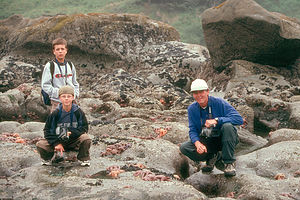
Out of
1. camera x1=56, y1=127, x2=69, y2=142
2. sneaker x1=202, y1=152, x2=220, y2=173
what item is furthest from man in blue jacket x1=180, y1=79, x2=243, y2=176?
camera x1=56, y1=127, x2=69, y2=142

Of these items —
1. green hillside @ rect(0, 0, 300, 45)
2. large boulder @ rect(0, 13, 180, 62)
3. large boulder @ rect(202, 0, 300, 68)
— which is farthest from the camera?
green hillside @ rect(0, 0, 300, 45)

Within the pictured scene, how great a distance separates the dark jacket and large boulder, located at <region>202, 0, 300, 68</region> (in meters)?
18.6

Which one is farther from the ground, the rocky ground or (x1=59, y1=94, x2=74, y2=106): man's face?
(x1=59, y1=94, x2=74, y2=106): man's face

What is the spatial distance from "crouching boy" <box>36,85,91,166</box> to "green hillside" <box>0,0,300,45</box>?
205 feet

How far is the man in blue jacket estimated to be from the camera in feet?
33.0

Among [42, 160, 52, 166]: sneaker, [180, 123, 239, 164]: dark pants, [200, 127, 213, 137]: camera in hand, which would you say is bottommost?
[42, 160, 52, 166]: sneaker

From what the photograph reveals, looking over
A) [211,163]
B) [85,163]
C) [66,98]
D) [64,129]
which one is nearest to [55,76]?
[66,98]

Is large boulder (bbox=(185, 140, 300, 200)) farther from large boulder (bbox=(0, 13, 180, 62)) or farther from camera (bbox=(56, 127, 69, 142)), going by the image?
large boulder (bbox=(0, 13, 180, 62))

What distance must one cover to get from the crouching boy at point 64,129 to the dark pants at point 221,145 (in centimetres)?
294

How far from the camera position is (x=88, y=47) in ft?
107

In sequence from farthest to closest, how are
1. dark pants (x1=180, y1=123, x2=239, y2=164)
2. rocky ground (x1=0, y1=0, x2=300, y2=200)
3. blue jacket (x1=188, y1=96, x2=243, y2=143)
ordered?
1. blue jacket (x1=188, y1=96, x2=243, y2=143)
2. dark pants (x1=180, y1=123, x2=239, y2=164)
3. rocky ground (x1=0, y1=0, x2=300, y2=200)

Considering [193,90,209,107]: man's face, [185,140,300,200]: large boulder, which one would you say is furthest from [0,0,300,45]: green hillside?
[193,90,209,107]: man's face

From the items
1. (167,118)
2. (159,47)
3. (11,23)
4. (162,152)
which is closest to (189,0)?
(11,23)

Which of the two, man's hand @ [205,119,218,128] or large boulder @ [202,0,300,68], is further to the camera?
large boulder @ [202,0,300,68]
